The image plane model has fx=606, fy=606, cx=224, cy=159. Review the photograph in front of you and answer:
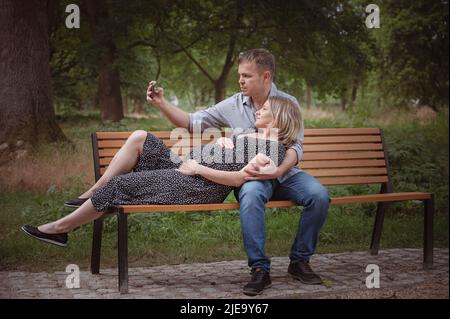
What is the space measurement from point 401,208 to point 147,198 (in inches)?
143

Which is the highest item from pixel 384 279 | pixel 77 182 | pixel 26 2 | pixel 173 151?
pixel 26 2

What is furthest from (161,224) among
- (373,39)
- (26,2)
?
(373,39)

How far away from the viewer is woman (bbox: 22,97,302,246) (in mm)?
3951

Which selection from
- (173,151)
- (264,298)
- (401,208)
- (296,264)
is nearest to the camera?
(264,298)

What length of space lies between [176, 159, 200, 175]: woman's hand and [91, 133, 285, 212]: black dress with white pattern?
0.03 metres

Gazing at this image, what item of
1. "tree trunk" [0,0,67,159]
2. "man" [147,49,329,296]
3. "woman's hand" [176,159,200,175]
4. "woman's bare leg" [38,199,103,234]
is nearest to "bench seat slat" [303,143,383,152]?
"man" [147,49,329,296]

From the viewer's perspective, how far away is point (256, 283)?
152 inches

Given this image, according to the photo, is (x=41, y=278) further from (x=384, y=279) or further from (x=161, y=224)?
(x=384, y=279)

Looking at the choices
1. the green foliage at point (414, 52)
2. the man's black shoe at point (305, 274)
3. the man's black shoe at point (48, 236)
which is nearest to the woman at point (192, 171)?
the man's black shoe at point (48, 236)

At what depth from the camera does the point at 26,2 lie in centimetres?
799

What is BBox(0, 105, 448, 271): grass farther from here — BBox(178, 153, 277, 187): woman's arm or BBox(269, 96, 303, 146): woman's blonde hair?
BBox(269, 96, 303, 146): woman's blonde hair

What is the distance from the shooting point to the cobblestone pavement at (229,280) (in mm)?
3963

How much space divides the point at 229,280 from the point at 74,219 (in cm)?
120

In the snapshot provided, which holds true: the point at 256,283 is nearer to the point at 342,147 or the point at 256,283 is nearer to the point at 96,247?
the point at 96,247
